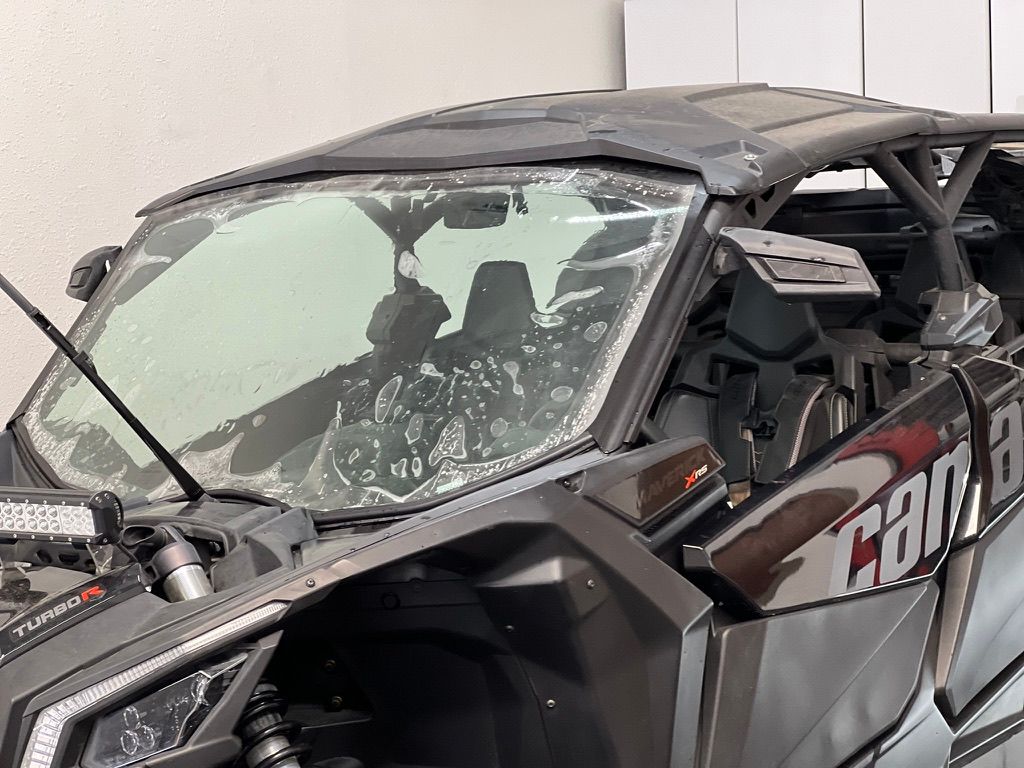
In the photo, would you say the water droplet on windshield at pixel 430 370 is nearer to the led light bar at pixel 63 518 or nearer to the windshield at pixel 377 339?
the windshield at pixel 377 339

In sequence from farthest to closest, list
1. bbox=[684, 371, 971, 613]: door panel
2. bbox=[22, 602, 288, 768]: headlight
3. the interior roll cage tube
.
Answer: the interior roll cage tube
bbox=[684, 371, 971, 613]: door panel
bbox=[22, 602, 288, 768]: headlight

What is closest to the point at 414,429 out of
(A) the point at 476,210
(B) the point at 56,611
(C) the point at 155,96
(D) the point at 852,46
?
(A) the point at 476,210

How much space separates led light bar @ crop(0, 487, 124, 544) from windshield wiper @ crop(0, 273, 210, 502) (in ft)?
0.59

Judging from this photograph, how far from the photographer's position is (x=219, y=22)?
4109mm

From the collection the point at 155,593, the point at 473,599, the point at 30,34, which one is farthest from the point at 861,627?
the point at 30,34

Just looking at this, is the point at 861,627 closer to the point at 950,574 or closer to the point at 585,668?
the point at 950,574

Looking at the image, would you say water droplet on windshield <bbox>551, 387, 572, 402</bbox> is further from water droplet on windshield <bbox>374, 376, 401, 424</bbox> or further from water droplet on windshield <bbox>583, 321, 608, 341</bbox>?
water droplet on windshield <bbox>374, 376, 401, 424</bbox>

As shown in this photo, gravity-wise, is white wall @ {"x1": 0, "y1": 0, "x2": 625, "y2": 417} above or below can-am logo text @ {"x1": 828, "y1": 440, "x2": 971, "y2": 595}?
above

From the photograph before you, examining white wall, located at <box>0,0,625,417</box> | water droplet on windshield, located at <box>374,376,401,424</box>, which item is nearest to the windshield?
water droplet on windshield, located at <box>374,376,401,424</box>

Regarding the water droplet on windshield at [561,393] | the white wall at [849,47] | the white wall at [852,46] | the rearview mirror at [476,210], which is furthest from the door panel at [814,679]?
the white wall at [852,46]

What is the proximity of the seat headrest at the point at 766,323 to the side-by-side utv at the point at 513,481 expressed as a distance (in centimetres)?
1

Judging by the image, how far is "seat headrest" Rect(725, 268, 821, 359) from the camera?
2.34 meters

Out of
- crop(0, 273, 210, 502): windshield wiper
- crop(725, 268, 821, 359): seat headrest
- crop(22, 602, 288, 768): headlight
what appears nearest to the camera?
crop(22, 602, 288, 768): headlight

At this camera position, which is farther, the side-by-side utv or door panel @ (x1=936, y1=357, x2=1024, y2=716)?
door panel @ (x1=936, y1=357, x2=1024, y2=716)
